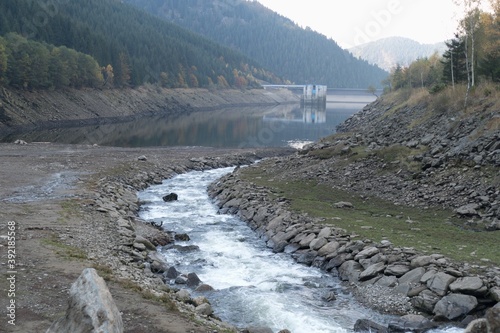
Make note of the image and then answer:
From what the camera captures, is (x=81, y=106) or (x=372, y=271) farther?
(x=81, y=106)

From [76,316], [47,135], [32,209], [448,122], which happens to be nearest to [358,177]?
[448,122]

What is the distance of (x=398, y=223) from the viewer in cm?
2834

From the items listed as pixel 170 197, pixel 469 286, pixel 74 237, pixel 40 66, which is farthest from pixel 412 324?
pixel 40 66

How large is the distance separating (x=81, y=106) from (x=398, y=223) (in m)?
107

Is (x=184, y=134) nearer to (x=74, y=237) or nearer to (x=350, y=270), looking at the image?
(x=74, y=237)

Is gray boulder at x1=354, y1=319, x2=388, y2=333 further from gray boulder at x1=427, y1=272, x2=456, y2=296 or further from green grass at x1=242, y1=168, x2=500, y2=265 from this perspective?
green grass at x1=242, y1=168, x2=500, y2=265

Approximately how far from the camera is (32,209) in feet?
102

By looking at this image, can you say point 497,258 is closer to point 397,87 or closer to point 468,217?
point 468,217

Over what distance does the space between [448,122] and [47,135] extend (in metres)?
68.8

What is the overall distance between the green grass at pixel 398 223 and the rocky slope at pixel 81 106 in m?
70.3

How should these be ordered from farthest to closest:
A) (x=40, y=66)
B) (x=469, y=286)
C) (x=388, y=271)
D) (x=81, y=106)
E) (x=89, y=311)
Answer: (x=81, y=106) → (x=40, y=66) → (x=388, y=271) → (x=469, y=286) → (x=89, y=311)

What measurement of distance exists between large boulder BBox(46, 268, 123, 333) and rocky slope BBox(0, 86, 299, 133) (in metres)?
85.4

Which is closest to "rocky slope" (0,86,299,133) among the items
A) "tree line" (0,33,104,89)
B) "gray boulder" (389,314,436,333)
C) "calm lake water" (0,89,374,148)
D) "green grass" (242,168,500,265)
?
"tree line" (0,33,104,89)

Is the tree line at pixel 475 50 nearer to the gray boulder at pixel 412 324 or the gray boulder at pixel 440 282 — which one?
the gray boulder at pixel 440 282
